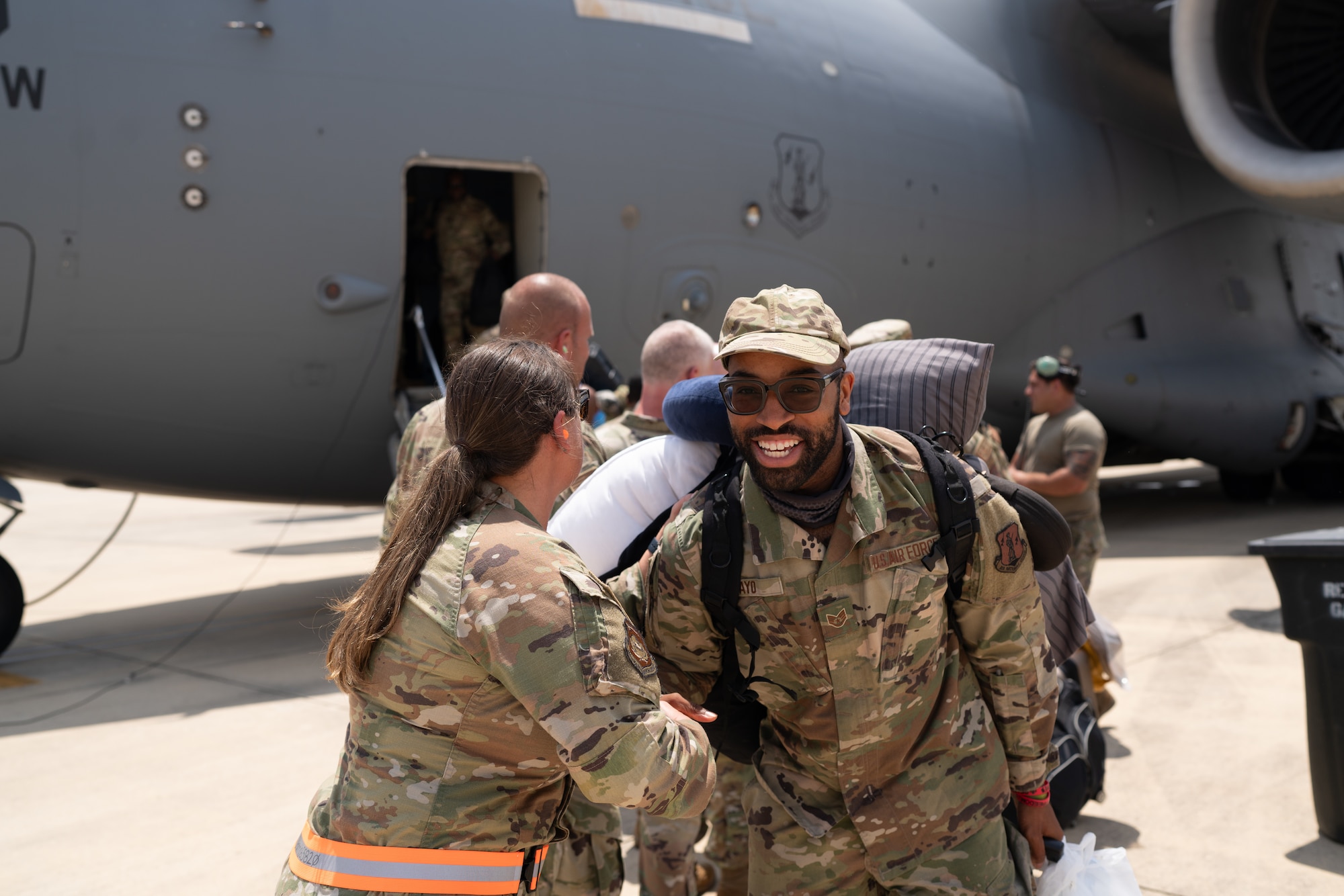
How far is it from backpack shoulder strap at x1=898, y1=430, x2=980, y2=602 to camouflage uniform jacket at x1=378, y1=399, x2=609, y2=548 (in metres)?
1.20

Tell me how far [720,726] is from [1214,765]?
10.0 ft

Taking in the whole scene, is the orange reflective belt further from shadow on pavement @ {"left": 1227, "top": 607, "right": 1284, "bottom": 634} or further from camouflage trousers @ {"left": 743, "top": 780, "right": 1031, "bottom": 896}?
shadow on pavement @ {"left": 1227, "top": 607, "right": 1284, "bottom": 634}

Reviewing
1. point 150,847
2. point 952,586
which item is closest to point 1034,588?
point 952,586

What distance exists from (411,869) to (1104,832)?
3.14 metres

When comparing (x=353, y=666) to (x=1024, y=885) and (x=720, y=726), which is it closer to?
(x=720, y=726)

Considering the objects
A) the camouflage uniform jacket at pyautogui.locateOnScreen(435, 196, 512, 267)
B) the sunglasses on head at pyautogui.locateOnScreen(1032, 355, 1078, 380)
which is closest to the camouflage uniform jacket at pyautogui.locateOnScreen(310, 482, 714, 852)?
the sunglasses on head at pyautogui.locateOnScreen(1032, 355, 1078, 380)

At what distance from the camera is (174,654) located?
272 inches

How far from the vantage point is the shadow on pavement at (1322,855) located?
3680 millimetres

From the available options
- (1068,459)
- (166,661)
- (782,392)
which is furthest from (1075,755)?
(166,661)

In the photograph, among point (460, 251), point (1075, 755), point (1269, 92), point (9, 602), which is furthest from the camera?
point (1269, 92)

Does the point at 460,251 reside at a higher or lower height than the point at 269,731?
higher

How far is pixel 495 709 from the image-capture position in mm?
1851

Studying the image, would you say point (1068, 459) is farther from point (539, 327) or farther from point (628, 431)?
point (539, 327)

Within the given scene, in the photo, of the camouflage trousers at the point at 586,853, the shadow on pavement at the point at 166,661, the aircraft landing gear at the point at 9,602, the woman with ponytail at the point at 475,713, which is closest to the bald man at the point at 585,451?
the camouflage trousers at the point at 586,853
